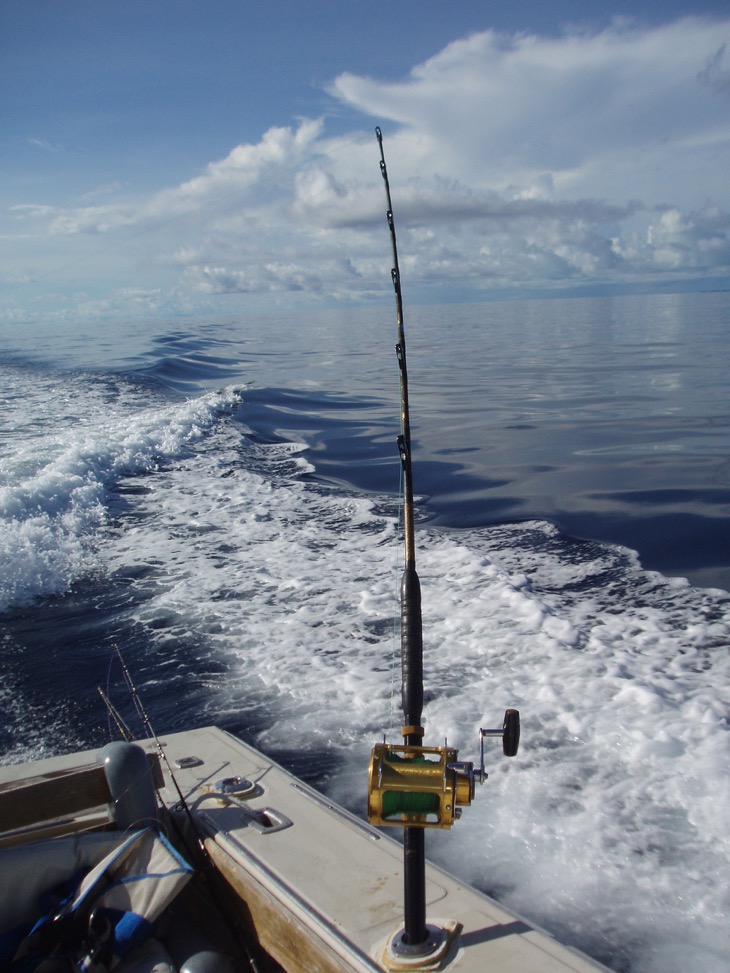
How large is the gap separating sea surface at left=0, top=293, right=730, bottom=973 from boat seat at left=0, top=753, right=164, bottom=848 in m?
1.35

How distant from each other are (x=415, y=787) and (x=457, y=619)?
12.0 feet

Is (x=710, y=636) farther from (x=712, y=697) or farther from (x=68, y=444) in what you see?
(x=68, y=444)

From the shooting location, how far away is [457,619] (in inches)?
202

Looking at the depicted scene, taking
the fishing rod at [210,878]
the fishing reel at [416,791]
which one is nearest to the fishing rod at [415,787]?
the fishing reel at [416,791]

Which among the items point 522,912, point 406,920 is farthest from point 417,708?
point 522,912

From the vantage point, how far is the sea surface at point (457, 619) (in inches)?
121

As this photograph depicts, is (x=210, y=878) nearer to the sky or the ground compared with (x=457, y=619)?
nearer to the sky

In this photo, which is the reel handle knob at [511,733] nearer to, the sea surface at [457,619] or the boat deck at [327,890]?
the boat deck at [327,890]

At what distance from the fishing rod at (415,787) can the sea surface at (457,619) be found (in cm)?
118

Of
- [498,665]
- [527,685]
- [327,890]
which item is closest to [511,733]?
[327,890]

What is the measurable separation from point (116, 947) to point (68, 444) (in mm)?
9041

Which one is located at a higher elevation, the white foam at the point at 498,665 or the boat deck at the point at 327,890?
the boat deck at the point at 327,890

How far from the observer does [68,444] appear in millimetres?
10266

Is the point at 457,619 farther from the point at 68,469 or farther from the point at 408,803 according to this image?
the point at 68,469
